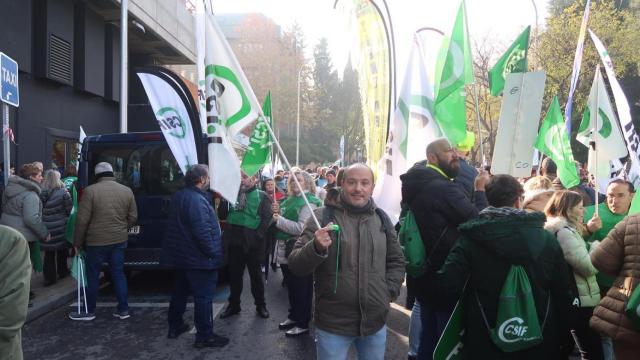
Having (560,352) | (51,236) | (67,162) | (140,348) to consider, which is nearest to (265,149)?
(140,348)

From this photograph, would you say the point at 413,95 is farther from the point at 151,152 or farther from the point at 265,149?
the point at 151,152

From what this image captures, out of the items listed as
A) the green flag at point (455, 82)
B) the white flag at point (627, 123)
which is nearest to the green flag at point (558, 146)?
the white flag at point (627, 123)

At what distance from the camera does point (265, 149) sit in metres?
4.83

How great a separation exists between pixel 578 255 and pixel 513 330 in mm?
1179

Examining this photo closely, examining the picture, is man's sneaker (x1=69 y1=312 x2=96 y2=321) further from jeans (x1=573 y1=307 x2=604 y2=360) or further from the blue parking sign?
jeans (x1=573 y1=307 x2=604 y2=360)

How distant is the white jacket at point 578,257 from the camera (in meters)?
3.60

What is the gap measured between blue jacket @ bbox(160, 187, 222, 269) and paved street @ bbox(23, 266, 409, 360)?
34.1 inches

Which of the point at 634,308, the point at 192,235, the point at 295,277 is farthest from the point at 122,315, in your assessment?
the point at 634,308

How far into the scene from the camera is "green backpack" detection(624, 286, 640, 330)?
2658 mm

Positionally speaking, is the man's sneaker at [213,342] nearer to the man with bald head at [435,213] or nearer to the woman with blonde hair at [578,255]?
the man with bald head at [435,213]

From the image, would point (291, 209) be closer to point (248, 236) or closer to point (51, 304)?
point (248, 236)

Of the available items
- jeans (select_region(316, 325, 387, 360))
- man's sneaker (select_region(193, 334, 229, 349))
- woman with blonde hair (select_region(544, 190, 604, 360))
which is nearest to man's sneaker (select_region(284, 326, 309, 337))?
man's sneaker (select_region(193, 334, 229, 349))

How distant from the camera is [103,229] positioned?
19.8ft

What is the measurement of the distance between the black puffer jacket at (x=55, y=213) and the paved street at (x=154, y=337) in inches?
41.0
